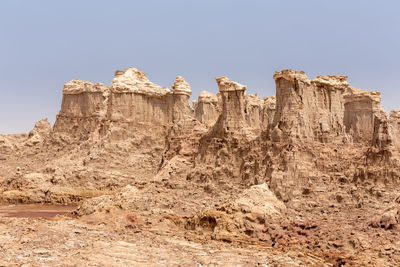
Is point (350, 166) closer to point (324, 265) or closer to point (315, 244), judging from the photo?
point (315, 244)

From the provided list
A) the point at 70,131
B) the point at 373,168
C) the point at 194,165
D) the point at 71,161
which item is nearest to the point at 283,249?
the point at 373,168

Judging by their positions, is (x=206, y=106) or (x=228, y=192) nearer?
(x=228, y=192)

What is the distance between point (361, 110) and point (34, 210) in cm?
3354

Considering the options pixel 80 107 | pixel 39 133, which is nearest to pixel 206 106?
pixel 80 107

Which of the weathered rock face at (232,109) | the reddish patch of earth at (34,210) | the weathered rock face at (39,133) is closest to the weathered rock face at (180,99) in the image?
the weathered rock face at (232,109)

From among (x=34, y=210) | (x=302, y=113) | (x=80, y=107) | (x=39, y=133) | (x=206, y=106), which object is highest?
(x=206, y=106)

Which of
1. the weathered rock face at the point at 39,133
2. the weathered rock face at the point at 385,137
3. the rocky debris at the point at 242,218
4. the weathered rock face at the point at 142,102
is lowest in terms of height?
the rocky debris at the point at 242,218

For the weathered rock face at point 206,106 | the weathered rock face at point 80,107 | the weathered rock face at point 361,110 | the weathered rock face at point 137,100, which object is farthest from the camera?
the weathered rock face at point 206,106

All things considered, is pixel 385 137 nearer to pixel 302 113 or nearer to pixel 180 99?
pixel 302 113

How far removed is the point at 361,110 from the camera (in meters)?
50.1

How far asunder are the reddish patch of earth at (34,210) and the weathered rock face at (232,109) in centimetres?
1299

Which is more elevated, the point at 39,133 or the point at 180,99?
the point at 180,99

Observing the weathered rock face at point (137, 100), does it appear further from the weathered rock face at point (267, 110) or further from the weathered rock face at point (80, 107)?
the weathered rock face at point (267, 110)

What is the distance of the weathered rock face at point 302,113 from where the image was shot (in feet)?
93.6
